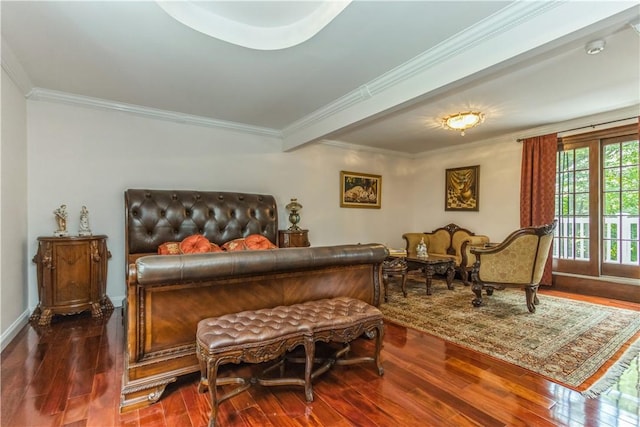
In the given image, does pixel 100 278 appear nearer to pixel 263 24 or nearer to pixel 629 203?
pixel 263 24

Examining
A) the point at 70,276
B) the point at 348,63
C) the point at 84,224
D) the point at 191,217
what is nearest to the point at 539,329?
the point at 348,63

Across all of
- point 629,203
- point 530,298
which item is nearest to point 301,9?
point 530,298

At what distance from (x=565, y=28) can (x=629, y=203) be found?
12.8 ft

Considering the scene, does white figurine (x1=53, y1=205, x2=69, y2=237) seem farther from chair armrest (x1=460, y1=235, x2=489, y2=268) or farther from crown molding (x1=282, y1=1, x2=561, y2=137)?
chair armrest (x1=460, y1=235, x2=489, y2=268)

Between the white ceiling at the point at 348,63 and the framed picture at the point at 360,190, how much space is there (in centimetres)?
169

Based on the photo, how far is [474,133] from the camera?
5.19m

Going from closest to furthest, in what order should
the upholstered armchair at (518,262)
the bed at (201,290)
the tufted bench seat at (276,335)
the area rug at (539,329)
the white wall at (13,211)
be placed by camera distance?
1. the tufted bench seat at (276,335)
2. the bed at (201,290)
3. the area rug at (539,329)
4. the white wall at (13,211)
5. the upholstered armchair at (518,262)

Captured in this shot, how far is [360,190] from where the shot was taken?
604cm

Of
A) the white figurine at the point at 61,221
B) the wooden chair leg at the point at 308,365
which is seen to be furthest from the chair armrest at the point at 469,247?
the white figurine at the point at 61,221

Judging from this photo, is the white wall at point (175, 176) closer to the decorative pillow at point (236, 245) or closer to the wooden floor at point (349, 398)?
the decorative pillow at point (236, 245)

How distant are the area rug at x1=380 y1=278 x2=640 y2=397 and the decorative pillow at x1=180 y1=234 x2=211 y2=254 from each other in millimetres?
2255

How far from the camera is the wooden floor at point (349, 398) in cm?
166

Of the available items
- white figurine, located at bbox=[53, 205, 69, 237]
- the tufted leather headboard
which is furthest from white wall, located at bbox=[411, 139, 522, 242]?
white figurine, located at bbox=[53, 205, 69, 237]

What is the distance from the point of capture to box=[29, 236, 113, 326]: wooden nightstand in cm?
307
